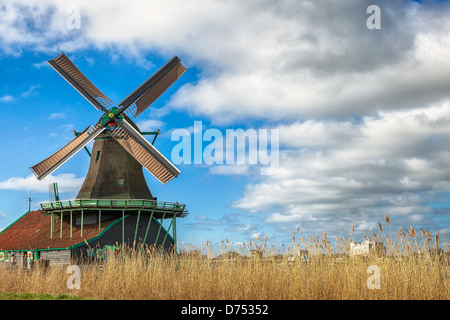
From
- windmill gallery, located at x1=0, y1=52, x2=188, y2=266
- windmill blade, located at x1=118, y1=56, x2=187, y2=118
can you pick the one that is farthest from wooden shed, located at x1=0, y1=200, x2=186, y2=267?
windmill blade, located at x1=118, y1=56, x2=187, y2=118

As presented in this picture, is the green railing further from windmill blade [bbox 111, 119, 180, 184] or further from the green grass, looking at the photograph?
the green grass

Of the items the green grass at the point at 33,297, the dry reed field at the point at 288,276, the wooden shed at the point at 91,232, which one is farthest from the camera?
the wooden shed at the point at 91,232

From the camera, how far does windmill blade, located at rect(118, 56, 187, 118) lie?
28.5 meters

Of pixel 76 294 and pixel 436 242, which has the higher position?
pixel 436 242

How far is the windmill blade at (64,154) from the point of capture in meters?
26.8

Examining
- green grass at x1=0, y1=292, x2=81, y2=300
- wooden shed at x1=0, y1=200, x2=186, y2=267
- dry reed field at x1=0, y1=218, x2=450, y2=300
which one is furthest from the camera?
wooden shed at x1=0, y1=200, x2=186, y2=267

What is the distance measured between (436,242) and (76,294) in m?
9.40

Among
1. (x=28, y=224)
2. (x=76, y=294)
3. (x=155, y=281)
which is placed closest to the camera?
(x=155, y=281)

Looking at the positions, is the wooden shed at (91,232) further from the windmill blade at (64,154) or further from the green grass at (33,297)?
the green grass at (33,297)

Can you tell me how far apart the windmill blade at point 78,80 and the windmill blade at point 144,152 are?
172 cm

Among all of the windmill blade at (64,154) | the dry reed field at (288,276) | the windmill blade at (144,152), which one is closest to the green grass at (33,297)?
the dry reed field at (288,276)

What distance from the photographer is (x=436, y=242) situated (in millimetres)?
9422
